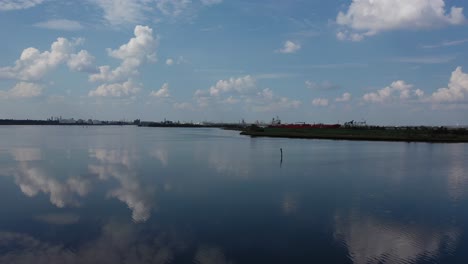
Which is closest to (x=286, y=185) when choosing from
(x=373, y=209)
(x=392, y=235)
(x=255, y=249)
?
(x=373, y=209)

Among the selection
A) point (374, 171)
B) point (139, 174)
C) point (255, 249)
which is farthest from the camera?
point (374, 171)

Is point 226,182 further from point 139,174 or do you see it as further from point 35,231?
point 35,231

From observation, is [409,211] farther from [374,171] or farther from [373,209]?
[374,171]

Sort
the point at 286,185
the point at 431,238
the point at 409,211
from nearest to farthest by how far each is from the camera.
Answer: the point at 431,238 → the point at 409,211 → the point at 286,185

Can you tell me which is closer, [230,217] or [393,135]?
[230,217]

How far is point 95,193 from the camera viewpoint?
2123cm

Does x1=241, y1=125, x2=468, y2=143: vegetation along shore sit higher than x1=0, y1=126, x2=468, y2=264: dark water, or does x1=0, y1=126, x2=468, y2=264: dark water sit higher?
x1=241, y1=125, x2=468, y2=143: vegetation along shore

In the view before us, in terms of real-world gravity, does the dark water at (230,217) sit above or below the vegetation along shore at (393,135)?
below

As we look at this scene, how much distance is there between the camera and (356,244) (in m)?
12.8

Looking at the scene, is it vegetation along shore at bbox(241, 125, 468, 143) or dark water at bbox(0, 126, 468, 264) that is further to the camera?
vegetation along shore at bbox(241, 125, 468, 143)

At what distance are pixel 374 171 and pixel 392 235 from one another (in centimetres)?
1887

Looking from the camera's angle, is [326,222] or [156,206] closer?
[326,222]

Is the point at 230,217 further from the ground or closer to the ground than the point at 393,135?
closer to the ground

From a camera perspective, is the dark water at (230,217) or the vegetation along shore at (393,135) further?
the vegetation along shore at (393,135)
